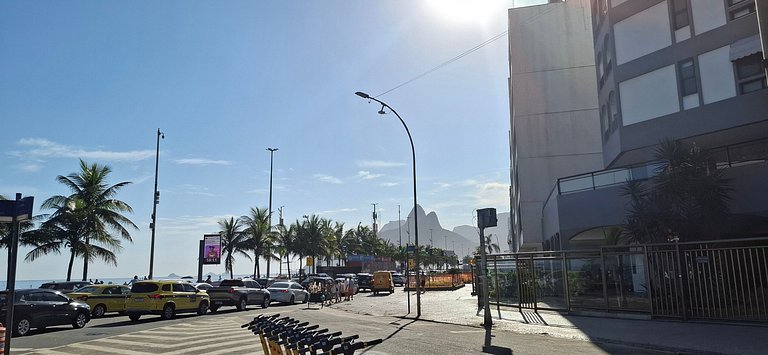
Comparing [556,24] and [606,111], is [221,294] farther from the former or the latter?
[556,24]

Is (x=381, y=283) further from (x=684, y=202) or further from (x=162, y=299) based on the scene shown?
(x=684, y=202)

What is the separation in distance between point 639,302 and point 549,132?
1353 inches

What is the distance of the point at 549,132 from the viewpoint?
50.1 metres

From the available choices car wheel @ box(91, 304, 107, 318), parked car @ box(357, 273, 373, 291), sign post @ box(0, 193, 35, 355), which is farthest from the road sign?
parked car @ box(357, 273, 373, 291)

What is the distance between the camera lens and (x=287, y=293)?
34.5m

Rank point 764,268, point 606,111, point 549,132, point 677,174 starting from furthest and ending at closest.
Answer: point 549,132 < point 606,111 < point 677,174 < point 764,268

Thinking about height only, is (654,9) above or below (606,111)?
above

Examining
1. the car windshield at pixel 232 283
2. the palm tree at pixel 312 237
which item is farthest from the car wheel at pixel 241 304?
the palm tree at pixel 312 237

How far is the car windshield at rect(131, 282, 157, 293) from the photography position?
2212cm

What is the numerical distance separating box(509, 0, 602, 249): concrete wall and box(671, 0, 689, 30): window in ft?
76.9

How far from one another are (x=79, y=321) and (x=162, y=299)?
3778 mm

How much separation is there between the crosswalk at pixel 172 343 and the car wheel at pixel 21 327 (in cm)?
348

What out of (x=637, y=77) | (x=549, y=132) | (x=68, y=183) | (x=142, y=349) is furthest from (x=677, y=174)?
(x=68, y=183)

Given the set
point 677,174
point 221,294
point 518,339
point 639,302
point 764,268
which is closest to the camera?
point 518,339
